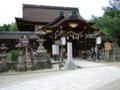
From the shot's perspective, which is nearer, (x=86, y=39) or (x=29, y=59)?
(x=29, y=59)

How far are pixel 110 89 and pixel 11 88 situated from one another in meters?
4.08

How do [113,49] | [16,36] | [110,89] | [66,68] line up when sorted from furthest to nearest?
[16,36]
[113,49]
[66,68]
[110,89]

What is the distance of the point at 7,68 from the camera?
17891 mm

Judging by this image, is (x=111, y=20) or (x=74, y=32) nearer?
(x=111, y=20)

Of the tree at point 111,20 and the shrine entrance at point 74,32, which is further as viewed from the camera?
the shrine entrance at point 74,32

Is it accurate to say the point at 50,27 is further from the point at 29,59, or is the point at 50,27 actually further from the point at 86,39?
the point at 29,59

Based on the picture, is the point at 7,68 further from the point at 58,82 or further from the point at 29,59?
the point at 58,82

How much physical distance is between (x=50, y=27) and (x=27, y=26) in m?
6.61

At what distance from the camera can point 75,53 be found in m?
28.3

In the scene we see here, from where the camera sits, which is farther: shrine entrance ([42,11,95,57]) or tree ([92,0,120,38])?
shrine entrance ([42,11,95,57])

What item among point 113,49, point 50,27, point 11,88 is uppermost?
point 50,27

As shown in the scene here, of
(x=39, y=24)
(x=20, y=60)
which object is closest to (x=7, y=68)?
(x=20, y=60)

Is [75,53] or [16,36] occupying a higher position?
[16,36]

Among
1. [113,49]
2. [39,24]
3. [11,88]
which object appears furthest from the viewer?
[39,24]
